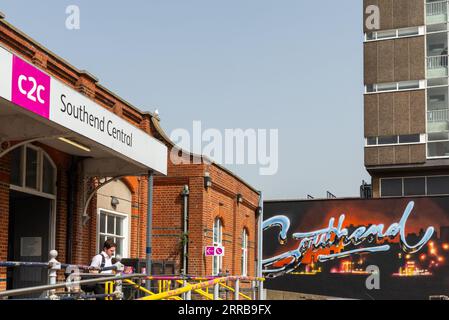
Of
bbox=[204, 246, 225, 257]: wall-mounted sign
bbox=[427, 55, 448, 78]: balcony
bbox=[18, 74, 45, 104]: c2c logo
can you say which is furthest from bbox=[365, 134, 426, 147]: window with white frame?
bbox=[18, 74, 45, 104]: c2c logo

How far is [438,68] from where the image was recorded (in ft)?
157

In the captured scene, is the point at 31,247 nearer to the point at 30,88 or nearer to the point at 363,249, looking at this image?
the point at 30,88

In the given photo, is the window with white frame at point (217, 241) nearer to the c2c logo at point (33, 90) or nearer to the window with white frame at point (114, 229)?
the window with white frame at point (114, 229)

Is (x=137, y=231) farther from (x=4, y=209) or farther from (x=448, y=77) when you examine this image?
(x=448, y=77)

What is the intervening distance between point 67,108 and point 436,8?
41.2m

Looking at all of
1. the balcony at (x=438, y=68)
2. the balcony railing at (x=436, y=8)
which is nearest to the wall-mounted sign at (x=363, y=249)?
the balcony at (x=438, y=68)

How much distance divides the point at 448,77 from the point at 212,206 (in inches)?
1059

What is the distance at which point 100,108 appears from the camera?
13992mm

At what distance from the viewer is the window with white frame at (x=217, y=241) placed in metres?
28.0

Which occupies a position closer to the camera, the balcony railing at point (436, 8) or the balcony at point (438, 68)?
the balcony at point (438, 68)

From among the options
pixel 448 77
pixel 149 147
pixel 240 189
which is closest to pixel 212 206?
pixel 240 189

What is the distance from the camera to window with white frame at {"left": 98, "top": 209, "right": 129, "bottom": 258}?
19172 millimetres

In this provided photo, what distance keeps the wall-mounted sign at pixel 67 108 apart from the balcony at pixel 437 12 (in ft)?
120

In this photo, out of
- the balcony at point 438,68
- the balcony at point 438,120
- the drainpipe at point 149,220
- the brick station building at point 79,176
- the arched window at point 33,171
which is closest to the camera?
the brick station building at point 79,176
